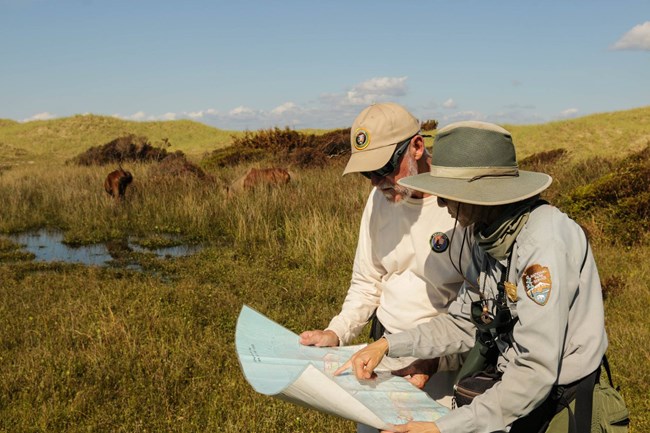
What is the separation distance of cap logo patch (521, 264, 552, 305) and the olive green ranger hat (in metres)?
0.24

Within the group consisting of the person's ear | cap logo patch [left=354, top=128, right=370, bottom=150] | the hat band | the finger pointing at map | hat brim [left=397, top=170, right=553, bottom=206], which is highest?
cap logo patch [left=354, top=128, right=370, bottom=150]

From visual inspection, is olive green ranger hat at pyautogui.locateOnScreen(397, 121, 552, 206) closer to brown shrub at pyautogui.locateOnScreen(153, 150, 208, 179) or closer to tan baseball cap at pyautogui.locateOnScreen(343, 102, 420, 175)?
tan baseball cap at pyautogui.locateOnScreen(343, 102, 420, 175)

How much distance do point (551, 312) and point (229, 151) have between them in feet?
78.8

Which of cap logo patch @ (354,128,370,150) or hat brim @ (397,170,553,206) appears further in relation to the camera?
cap logo patch @ (354,128,370,150)

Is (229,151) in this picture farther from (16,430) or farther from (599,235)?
(16,430)

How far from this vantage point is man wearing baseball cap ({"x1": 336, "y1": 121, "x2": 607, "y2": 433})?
159 cm

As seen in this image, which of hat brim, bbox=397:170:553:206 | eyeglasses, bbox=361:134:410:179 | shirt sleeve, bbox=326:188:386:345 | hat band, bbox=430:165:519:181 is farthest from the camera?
shirt sleeve, bbox=326:188:386:345

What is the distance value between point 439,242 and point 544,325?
31.3 inches

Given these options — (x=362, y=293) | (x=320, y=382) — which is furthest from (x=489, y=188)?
(x=362, y=293)

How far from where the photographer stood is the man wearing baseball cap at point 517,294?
1.59 m

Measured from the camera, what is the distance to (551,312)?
1573 millimetres

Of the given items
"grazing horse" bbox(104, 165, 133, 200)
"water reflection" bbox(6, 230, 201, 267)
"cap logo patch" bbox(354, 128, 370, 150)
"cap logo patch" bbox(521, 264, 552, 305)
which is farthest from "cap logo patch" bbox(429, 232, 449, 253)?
"grazing horse" bbox(104, 165, 133, 200)

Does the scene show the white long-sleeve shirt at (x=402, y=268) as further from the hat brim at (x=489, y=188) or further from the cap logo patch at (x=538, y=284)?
the cap logo patch at (x=538, y=284)

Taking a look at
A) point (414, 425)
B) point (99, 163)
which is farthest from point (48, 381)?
point (99, 163)
